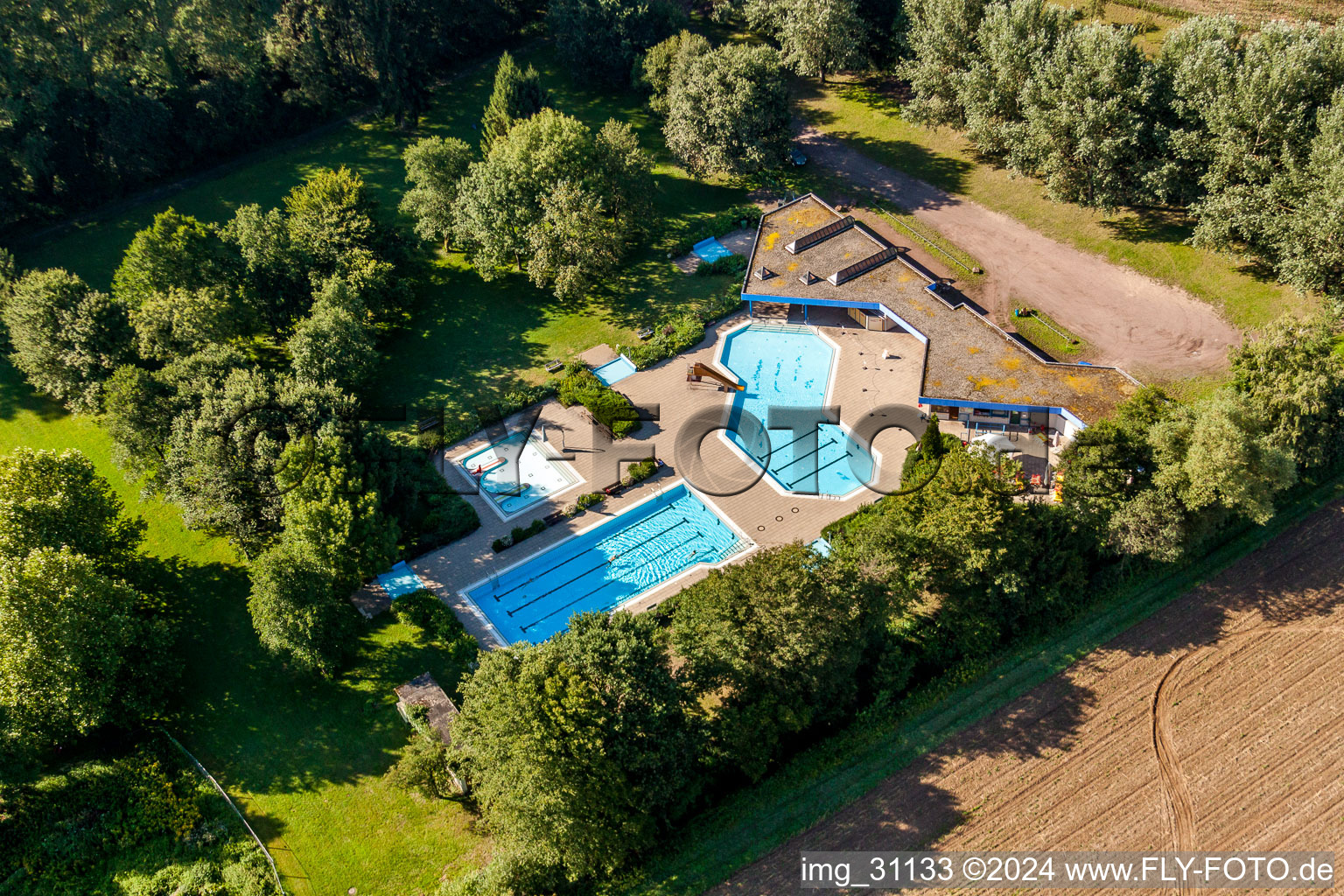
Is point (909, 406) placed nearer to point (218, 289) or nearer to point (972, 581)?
point (972, 581)

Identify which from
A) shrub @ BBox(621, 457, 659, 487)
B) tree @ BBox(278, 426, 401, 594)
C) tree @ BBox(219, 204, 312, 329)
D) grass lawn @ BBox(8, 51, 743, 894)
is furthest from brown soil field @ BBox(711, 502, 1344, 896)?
tree @ BBox(219, 204, 312, 329)

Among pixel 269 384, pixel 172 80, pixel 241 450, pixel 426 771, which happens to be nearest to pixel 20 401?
pixel 269 384

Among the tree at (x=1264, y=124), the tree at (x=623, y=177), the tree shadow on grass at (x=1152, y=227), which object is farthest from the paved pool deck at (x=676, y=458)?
the tree at (x=1264, y=124)

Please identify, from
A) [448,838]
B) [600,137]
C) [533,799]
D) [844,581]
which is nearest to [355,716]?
[448,838]

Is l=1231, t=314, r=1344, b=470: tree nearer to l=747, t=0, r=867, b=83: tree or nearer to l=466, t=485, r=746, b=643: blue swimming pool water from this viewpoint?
l=466, t=485, r=746, b=643: blue swimming pool water

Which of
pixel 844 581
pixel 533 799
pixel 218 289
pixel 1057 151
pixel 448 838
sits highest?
pixel 1057 151

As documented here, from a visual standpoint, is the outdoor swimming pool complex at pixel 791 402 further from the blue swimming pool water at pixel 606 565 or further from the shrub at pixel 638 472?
the blue swimming pool water at pixel 606 565

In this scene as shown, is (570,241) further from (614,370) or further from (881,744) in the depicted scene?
(881,744)
